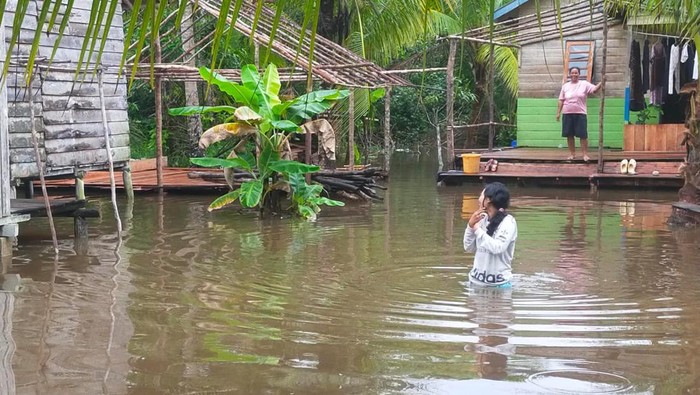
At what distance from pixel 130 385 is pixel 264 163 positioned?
28.5ft

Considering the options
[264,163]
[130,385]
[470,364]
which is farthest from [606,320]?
[264,163]

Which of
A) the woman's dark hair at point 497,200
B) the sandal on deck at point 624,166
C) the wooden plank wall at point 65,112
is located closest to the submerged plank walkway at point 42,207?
the wooden plank wall at point 65,112

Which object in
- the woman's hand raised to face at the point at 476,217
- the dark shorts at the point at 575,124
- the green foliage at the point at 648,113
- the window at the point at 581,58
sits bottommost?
the woman's hand raised to face at the point at 476,217

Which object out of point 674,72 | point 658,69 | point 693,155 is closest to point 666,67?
point 658,69

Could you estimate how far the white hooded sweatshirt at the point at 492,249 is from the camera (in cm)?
743

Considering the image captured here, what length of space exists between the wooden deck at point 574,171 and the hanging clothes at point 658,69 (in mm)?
1311

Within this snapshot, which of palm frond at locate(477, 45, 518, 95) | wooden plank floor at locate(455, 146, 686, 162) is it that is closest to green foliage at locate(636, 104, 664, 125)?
wooden plank floor at locate(455, 146, 686, 162)

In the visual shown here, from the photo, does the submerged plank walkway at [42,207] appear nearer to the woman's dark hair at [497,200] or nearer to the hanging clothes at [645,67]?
the woman's dark hair at [497,200]

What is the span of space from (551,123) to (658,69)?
3.67 meters

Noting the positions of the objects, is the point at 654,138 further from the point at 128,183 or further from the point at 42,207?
the point at 42,207

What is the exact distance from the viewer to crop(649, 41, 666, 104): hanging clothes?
18478 mm

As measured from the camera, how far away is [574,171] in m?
18.7

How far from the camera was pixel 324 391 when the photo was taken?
528 centimetres

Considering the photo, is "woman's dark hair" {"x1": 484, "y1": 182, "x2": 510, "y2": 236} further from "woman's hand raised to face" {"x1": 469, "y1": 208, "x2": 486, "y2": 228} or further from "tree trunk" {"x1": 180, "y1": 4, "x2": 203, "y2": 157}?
"tree trunk" {"x1": 180, "y1": 4, "x2": 203, "y2": 157}
